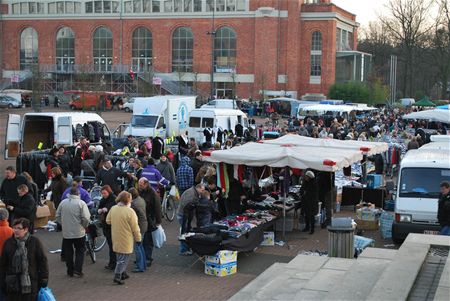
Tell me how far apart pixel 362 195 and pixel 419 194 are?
4.29 m

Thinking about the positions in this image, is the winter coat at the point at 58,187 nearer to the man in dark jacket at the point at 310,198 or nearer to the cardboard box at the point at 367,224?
the man in dark jacket at the point at 310,198

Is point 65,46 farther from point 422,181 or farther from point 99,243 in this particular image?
point 422,181

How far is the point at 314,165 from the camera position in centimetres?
1323

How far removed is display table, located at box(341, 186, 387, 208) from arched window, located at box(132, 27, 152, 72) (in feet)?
203

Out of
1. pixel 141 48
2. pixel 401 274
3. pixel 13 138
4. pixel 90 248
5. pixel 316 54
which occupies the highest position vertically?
pixel 141 48

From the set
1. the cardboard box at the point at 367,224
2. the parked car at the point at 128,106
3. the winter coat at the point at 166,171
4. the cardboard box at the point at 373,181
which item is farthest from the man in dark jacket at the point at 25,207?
the parked car at the point at 128,106

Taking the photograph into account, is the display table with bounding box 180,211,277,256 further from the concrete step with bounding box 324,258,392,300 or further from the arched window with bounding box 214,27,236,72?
the arched window with bounding box 214,27,236,72

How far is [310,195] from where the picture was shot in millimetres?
14672

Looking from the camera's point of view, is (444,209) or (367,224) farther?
(367,224)

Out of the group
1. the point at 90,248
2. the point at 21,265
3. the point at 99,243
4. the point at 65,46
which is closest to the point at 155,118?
the point at 99,243

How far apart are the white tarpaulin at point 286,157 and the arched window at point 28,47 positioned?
72682 mm

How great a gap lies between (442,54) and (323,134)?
43.1 m

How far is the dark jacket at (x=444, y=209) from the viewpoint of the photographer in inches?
447

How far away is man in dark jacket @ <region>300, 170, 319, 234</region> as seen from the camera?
14.6 m
